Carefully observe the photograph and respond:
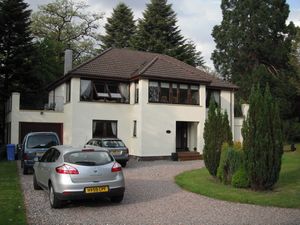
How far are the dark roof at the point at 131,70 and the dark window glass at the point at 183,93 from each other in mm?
582

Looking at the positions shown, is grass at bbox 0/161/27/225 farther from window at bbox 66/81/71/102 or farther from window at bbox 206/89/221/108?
window at bbox 206/89/221/108

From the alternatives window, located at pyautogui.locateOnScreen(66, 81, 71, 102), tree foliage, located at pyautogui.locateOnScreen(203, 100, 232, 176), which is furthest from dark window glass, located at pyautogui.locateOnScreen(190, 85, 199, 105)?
tree foliage, located at pyautogui.locateOnScreen(203, 100, 232, 176)

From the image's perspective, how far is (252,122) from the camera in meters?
12.5

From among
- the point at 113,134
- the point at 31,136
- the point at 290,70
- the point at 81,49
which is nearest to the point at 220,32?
the point at 290,70

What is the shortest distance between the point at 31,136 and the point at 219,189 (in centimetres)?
885

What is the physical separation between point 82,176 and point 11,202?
2.31 meters

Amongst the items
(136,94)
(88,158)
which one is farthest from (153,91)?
(88,158)

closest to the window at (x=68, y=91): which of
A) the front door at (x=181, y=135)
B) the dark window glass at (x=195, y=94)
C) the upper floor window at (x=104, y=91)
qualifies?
the upper floor window at (x=104, y=91)

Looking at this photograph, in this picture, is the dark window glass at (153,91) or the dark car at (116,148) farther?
the dark window glass at (153,91)

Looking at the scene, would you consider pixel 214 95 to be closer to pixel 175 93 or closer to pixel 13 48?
pixel 175 93

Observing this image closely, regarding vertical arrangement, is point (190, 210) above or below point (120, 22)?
below

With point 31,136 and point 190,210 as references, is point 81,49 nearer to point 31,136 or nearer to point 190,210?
point 31,136

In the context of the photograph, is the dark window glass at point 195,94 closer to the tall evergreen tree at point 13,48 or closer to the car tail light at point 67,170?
Result: the tall evergreen tree at point 13,48

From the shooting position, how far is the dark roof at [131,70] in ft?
83.4
